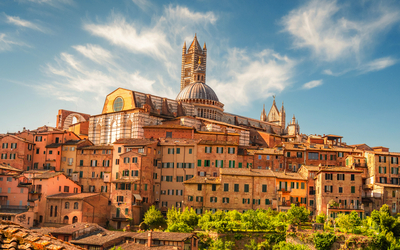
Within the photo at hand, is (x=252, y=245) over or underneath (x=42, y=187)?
underneath

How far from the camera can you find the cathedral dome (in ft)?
299

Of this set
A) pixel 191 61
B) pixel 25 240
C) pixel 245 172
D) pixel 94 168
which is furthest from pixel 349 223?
pixel 191 61

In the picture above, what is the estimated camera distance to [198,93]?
91562 millimetres

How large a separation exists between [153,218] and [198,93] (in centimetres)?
4559

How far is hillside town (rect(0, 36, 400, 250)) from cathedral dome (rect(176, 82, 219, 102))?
2452cm

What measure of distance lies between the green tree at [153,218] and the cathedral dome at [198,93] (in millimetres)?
43373

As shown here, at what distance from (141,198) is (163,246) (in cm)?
1205

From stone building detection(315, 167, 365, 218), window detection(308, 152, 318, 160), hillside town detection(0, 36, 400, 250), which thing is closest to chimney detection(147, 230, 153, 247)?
hillside town detection(0, 36, 400, 250)

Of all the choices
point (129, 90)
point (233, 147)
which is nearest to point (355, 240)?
point (233, 147)

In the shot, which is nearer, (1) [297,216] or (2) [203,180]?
(1) [297,216]

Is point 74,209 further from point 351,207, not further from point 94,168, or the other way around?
point 351,207

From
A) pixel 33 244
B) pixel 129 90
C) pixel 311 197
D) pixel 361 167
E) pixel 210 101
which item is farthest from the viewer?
pixel 210 101

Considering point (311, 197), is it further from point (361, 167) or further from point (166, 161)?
point (166, 161)

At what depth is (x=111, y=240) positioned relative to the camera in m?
42.2
